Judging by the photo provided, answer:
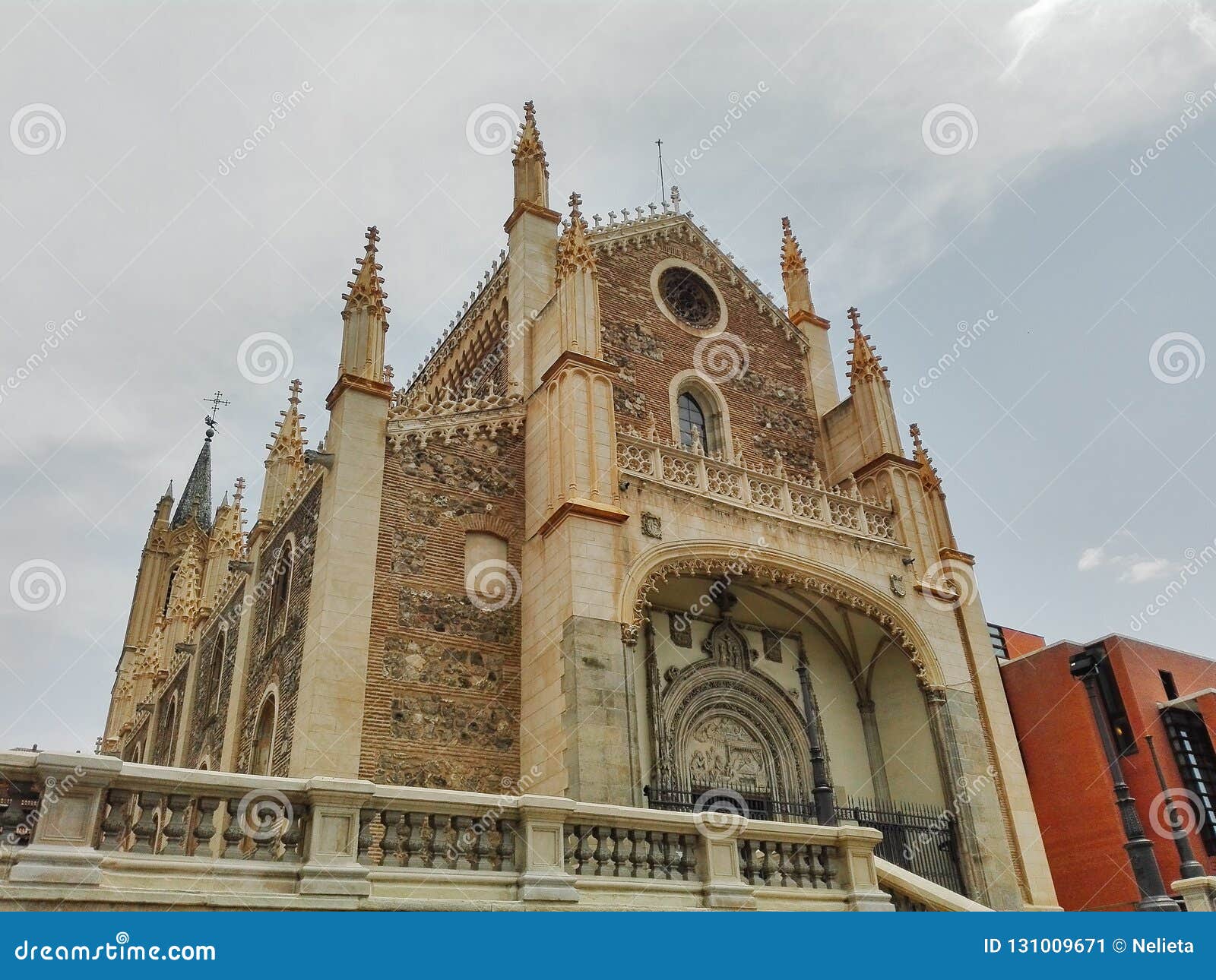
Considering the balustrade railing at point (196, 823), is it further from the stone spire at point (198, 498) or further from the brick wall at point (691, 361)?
the stone spire at point (198, 498)

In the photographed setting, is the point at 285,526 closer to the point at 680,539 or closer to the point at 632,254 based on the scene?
the point at 680,539

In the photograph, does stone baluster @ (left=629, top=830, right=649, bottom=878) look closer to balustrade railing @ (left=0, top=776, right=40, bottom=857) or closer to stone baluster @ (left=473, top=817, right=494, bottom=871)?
stone baluster @ (left=473, top=817, right=494, bottom=871)

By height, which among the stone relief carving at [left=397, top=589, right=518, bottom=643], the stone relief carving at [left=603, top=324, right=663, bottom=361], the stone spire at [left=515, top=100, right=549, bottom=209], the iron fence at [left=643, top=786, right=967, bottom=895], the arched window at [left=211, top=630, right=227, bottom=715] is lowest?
the iron fence at [left=643, top=786, right=967, bottom=895]

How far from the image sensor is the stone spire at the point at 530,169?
21391 mm

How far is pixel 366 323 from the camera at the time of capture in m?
16.9

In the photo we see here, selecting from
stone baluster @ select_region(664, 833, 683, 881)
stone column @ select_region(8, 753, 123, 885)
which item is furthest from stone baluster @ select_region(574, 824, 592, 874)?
stone column @ select_region(8, 753, 123, 885)

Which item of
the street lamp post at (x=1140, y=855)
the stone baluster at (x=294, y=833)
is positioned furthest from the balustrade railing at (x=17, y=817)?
the street lamp post at (x=1140, y=855)

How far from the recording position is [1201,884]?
13.5 meters

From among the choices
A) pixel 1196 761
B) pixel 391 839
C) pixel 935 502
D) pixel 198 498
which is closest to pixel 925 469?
pixel 935 502

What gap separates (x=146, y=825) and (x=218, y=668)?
1667 cm

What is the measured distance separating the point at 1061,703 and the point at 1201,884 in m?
8.58

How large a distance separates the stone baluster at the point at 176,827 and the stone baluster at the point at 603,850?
11.0 ft

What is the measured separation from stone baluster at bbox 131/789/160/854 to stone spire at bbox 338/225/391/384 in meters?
10.6

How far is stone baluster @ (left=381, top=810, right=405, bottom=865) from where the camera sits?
23.6 ft
